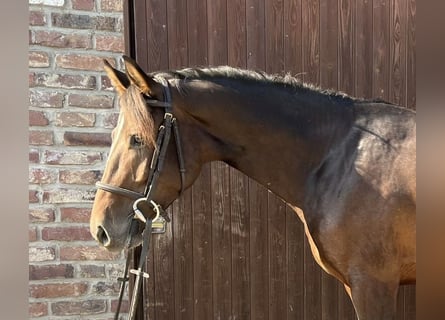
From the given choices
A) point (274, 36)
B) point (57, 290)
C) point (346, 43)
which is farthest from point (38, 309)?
point (346, 43)

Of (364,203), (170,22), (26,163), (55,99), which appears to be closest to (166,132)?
(364,203)

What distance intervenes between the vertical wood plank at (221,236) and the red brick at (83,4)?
0.85 metres

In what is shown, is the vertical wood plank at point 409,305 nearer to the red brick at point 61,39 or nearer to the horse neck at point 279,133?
the horse neck at point 279,133

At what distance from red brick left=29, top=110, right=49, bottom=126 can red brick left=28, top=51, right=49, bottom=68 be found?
19 cm

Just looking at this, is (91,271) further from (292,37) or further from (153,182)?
(292,37)

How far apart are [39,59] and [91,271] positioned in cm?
89

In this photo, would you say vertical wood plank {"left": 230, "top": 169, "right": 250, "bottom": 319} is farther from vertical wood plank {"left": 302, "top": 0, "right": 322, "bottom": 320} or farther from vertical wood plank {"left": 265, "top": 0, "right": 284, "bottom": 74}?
vertical wood plank {"left": 265, "top": 0, "right": 284, "bottom": 74}

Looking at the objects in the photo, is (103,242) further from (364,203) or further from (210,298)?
(210,298)

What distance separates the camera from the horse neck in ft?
4.72

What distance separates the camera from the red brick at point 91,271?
1.97 meters

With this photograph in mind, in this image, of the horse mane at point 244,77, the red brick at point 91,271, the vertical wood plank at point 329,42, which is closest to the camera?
the horse mane at point 244,77

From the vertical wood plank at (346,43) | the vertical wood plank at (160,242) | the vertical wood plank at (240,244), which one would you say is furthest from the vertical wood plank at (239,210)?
the vertical wood plank at (346,43)

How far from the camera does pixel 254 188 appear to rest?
A: 2.21m

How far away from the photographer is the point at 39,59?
1892 millimetres
